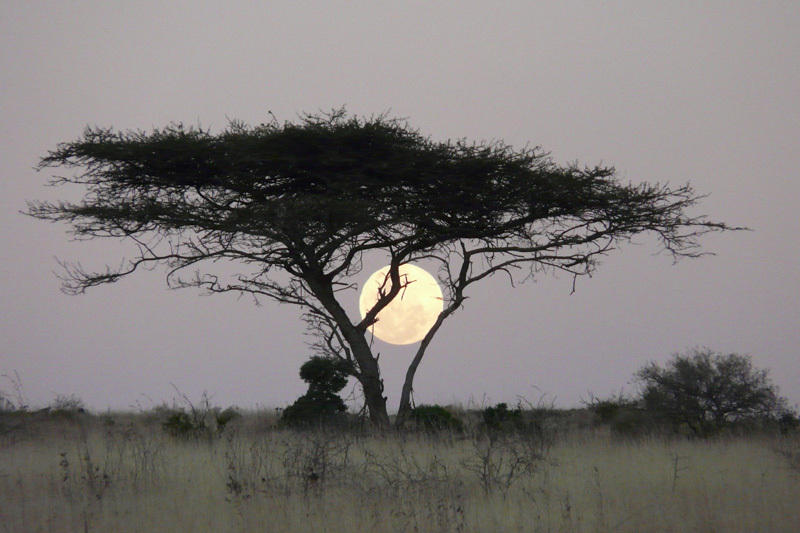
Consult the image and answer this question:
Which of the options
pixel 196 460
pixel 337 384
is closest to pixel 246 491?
pixel 196 460

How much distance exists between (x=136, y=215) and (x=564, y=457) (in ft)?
36.4

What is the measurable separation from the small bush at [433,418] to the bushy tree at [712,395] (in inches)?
197

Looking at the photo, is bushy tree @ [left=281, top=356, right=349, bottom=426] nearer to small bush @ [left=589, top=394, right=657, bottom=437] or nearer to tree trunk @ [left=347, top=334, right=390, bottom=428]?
tree trunk @ [left=347, top=334, right=390, bottom=428]

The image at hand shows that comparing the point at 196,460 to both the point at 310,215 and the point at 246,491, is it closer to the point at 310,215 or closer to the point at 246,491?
the point at 246,491

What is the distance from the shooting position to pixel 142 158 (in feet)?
67.1

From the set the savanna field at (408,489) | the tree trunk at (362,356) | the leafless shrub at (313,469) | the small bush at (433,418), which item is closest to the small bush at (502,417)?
the small bush at (433,418)

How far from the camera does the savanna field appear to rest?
9.81 meters

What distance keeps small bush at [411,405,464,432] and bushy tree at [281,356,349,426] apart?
93.2 inches

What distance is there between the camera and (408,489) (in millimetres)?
11242

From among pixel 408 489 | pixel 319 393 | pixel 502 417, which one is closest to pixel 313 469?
pixel 408 489

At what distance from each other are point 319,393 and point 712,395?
31.9ft

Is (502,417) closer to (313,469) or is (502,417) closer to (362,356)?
(362,356)

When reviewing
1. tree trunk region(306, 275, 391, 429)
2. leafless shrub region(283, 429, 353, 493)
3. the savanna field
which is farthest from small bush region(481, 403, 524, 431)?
leafless shrub region(283, 429, 353, 493)

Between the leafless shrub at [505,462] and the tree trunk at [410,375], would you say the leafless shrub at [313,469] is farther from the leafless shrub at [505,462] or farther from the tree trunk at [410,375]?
the tree trunk at [410,375]
